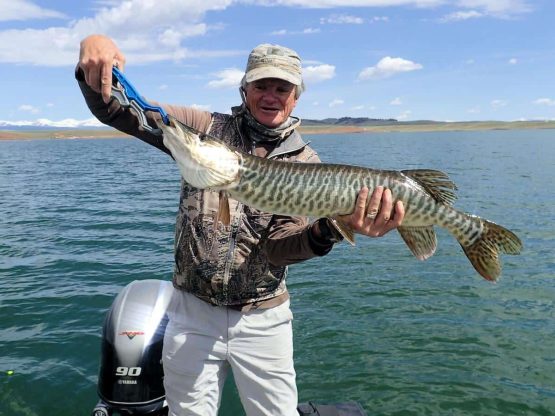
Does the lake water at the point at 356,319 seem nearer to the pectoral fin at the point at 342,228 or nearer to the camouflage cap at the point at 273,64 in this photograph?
the pectoral fin at the point at 342,228

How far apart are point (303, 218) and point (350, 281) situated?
350 inches

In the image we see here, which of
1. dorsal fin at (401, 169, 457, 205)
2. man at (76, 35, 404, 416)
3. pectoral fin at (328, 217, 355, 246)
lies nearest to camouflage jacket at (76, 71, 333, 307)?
man at (76, 35, 404, 416)

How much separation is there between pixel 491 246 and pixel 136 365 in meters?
3.79

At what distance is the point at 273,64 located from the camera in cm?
448

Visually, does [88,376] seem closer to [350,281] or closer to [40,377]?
[40,377]

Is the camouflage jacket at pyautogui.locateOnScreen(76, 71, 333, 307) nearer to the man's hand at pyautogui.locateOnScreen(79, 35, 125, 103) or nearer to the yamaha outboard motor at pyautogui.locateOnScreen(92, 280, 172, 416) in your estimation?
the man's hand at pyautogui.locateOnScreen(79, 35, 125, 103)

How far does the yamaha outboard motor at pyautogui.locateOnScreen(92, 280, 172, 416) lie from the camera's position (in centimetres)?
541

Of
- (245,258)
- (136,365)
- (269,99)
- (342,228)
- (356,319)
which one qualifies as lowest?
(356,319)

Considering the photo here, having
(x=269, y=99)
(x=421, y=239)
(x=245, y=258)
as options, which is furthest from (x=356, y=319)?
(x=269, y=99)

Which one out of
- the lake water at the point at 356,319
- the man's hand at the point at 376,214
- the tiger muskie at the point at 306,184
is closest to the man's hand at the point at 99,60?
the tiger muskie at the point at 306,184

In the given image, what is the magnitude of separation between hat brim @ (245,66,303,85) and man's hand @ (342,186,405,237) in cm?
114

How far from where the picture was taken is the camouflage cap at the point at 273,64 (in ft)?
14.5

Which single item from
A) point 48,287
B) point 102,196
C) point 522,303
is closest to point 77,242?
point 48,287

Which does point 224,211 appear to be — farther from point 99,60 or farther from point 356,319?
point 356,319
